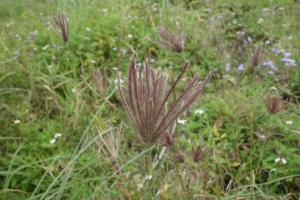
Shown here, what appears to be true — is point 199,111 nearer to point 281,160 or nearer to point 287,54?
point 281,160

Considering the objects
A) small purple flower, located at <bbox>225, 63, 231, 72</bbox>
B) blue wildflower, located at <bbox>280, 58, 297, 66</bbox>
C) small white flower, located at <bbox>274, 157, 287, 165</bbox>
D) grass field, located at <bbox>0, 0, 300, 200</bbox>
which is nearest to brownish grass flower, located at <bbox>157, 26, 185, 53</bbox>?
grass field, located at <bbox>0, 0, 300, 200</bbox>

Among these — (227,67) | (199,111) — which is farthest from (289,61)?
(199,111)

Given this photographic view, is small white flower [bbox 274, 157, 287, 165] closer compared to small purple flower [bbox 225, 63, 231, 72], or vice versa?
small white flower [bbox 274, 157, 287, 165]

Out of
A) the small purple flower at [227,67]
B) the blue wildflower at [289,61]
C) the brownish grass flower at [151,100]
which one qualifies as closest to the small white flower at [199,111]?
the small purple flower at [227,67]

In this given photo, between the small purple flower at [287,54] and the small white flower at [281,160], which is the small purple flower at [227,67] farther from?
the small white flower at [281,160]

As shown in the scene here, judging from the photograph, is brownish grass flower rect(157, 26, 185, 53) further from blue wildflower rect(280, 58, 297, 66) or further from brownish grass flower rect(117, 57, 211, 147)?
blue wildflower rect(280, 58, 297, 66)
